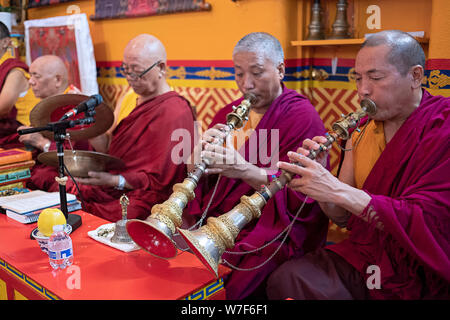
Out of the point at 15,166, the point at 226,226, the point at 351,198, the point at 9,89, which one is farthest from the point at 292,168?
the point at 9,89

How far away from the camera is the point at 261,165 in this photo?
272 cm

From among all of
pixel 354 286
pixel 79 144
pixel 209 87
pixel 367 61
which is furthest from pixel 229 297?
pixel 209 87

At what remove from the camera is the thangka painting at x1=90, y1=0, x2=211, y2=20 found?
457cm

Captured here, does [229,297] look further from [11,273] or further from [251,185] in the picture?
[11,273]

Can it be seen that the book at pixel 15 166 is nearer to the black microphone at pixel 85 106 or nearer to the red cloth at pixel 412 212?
the black microphone at pixel 85 106

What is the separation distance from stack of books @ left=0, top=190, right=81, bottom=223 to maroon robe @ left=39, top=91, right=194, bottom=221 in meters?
0.55

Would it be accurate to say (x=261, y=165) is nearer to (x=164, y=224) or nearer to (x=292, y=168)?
(x=292, y=168)

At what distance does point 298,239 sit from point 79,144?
2.36 metres

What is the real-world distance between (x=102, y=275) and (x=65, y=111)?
164 cm

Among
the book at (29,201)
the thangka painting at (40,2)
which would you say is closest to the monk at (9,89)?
the thangka painting at (40,2)

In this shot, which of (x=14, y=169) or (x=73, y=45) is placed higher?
(x=73, y=45)

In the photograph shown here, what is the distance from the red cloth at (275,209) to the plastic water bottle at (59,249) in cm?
90

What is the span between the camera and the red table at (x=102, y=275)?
1769 mm

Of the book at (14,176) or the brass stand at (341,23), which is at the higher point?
the brass stand at (341,23)
